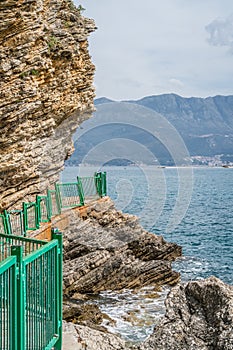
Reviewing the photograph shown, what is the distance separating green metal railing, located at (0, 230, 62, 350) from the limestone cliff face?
12701 millimetres

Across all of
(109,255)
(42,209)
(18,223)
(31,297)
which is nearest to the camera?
(31,297)

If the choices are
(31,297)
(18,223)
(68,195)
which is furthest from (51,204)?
(31,297)

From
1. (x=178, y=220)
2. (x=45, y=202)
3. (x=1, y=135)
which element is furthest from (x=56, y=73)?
(x=178, y=220)

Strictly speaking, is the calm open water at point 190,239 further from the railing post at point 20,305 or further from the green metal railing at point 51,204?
the railing post at point 20,305

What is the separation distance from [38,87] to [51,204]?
5.25m

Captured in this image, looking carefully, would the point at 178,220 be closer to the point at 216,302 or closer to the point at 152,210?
the point at 152,210

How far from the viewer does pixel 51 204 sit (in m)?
20.3

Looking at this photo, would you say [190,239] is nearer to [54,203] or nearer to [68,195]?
[68,195]

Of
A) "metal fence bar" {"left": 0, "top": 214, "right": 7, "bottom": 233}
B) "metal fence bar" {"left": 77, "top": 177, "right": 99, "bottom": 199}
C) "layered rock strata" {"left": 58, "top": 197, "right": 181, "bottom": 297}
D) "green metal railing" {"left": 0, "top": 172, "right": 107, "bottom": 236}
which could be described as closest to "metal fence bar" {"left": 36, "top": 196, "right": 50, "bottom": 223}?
"green metal railing" {"left": 0, "top": 172, "right": 107, "bottom": 236}

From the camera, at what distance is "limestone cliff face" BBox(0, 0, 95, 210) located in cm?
1820

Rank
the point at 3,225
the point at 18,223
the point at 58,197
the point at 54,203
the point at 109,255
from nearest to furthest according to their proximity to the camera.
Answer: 1. the point at 3,225
2. the point at 18,223
3. the point at 109,255
4. the point at 54,203
5. the point at 58,197

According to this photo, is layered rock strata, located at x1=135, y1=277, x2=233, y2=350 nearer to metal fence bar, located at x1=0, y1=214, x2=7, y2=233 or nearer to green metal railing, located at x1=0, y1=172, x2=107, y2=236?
metal fence bar, located at x1=0, y1=214, x2=7, y2=233

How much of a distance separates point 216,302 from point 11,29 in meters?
15.3

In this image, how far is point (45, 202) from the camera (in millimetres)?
19469
